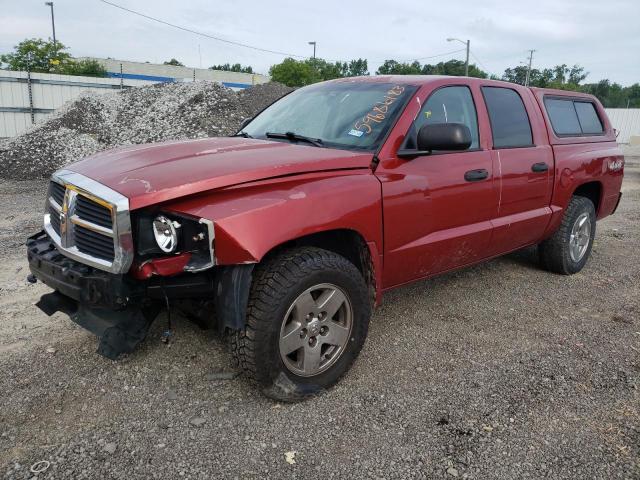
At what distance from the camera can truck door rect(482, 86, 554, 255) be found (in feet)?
13.8

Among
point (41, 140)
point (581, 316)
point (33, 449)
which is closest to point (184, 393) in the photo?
point (33, 449)

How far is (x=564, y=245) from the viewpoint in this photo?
205 inches

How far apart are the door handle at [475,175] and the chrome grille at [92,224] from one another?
2.37m

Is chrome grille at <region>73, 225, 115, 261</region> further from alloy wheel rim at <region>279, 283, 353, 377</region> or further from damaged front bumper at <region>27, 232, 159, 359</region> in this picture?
alloy wheel rim at <region>279, 283, 353, 377</region>

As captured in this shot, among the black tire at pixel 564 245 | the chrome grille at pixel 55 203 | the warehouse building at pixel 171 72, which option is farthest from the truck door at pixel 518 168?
the warehouse building at pixel 171 72

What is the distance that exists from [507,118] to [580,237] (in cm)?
187

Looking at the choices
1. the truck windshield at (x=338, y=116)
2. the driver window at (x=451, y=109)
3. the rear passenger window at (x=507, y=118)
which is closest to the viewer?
the truck windshield at (x=338, y=116)

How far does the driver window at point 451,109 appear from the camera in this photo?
3670 millimetres

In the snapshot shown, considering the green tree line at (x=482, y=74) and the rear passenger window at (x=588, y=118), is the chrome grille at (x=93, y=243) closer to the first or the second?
the rear passenger window at (x=588, y=118)

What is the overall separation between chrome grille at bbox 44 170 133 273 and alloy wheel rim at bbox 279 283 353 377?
914 mm

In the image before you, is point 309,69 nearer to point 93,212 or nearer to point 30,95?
point 30,95

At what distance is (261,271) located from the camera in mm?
2854

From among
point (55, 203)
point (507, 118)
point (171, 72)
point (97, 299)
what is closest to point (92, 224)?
point (97, 299)

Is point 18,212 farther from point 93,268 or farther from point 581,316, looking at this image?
point 581,316
